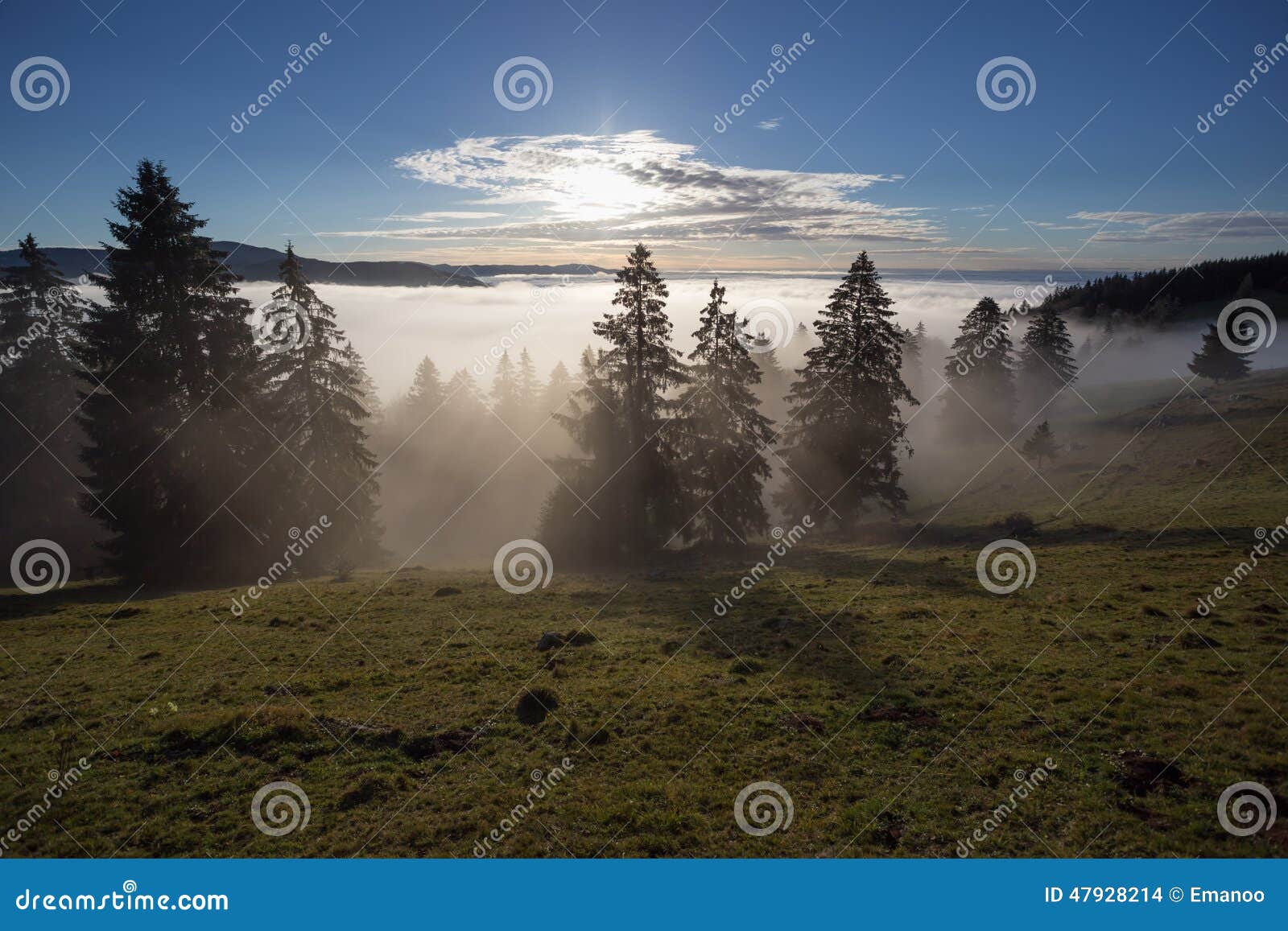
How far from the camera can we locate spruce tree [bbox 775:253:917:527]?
115ft

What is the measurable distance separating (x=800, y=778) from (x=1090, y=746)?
5.82 metres

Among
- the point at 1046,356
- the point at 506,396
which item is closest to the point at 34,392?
the point at 506,396

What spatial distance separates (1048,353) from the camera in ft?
196

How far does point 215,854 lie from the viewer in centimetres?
959

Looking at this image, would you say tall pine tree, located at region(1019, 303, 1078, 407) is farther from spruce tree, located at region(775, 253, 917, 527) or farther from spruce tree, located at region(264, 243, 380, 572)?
spruce tree, located at region(264, 243, 380, 572)

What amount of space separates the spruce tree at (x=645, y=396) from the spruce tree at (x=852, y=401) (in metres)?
8.63

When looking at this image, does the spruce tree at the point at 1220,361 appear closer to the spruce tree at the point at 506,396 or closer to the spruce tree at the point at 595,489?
the spruce tree at the point at 595,489

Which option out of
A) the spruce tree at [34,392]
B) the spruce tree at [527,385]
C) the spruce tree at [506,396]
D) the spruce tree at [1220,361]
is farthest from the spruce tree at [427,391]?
the spruce tree at [1220,361]

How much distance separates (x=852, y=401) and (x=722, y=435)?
27.2 feet

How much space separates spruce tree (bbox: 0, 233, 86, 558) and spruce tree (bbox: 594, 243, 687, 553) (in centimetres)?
3620

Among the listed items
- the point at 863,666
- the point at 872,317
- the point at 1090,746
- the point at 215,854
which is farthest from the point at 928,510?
the point at 215,854

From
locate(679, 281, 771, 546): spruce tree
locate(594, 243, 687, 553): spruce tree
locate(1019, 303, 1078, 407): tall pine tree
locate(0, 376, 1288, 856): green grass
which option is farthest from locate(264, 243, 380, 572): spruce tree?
locate(1019, 303, 1078, 407): tall pine tree

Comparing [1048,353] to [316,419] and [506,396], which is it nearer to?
[506,396]

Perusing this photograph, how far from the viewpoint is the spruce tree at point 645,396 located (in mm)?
32688
